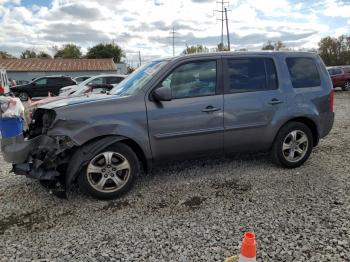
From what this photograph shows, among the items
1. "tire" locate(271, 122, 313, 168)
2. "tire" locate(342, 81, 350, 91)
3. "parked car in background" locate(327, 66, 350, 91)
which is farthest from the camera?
"tire" locate(342, 81, 350, 91)

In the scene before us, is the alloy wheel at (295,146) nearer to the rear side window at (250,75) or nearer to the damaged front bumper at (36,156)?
the rear side window at (250,75)

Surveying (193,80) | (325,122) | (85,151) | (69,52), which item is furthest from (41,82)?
(69,52)

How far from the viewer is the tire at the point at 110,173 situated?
4012 mm

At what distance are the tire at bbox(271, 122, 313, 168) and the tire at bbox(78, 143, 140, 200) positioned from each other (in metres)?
2.26

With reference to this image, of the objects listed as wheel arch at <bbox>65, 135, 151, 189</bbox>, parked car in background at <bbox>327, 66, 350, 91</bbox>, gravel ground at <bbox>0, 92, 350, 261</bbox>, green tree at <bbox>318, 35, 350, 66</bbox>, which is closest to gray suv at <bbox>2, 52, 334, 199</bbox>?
wheel arch at <bbox>65, 135, 151, 189</bbox>

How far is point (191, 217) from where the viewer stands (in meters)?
3.67

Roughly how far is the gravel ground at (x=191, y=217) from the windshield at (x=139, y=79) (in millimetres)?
1344

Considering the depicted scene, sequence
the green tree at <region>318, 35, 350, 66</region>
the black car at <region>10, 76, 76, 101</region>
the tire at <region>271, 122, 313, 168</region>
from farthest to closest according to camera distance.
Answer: the green tree at <region>318, 35, 350, 66</region> → the black car at <region>10, 76, 76, 101</region> → the tire at <region>271, 122, 313, 168</region>

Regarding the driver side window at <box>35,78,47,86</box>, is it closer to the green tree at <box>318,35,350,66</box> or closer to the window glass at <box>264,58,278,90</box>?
the window glass at <box>264,58,278,90</box>

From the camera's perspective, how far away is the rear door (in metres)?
4.68

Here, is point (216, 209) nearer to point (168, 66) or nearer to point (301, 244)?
point (301, 244)

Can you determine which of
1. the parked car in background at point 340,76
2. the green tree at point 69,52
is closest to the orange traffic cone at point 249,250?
the parked car in background at point 340,76

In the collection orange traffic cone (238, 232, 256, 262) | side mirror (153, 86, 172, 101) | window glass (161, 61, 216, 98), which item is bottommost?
orange traffic cone (238, 232, 256, 262)

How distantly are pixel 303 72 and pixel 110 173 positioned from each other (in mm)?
3405
